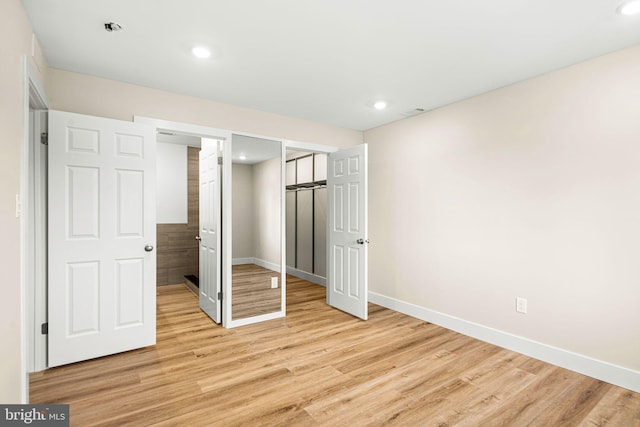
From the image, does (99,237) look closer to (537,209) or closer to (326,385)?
(326,385)

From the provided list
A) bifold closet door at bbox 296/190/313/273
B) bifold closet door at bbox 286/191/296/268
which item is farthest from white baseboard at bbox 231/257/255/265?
bifold closet door at bbox 286/191/296/268

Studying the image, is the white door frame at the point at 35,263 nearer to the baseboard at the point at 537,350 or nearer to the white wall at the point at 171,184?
the white wall at the point at 171,184

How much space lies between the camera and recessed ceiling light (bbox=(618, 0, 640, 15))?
1850 millimetres

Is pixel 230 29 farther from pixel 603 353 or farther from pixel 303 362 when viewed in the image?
pixel 603 353

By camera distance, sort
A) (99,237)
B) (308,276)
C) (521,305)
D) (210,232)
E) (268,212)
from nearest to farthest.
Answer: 1. (99,237)
2. (521,305)
3. (210,232)
4. (268,212)
5. (308,276)

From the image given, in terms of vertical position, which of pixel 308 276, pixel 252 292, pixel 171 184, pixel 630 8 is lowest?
pixel 308 276

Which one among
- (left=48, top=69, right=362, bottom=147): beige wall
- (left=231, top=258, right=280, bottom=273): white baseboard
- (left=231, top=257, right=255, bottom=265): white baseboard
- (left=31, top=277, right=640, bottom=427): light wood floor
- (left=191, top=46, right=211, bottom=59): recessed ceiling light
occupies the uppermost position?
(left=191, top=46, right=211, bottom=59): recessed ceiling light

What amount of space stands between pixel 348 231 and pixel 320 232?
160 centimetres

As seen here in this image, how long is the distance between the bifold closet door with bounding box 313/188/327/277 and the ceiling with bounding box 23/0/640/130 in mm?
2472

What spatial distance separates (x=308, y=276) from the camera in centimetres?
582

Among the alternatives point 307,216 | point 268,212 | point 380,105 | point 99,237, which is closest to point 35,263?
point 99,237

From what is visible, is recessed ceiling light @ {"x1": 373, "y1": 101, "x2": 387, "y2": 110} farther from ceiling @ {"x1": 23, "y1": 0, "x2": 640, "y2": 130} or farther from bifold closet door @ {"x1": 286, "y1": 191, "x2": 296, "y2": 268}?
bifold closet door @ {"x1": 286, "y1": 191, "x2": 296, "y2": 268}

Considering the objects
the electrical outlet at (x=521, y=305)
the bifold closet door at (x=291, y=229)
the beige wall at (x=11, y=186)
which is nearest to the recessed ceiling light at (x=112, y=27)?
the beige wall at (x=11, y=186)

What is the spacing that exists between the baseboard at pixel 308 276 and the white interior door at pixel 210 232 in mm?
2075
